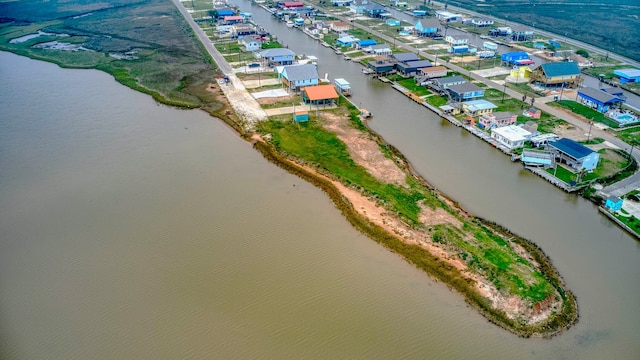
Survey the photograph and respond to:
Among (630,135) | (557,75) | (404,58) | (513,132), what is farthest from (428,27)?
(630,135)

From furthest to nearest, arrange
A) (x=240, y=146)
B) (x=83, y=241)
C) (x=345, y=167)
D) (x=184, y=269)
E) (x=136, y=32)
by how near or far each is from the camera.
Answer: (x=136, y=32), (x=240, y=146), (x=345, y=167), (x=83, y=241), (x=184, y=269)

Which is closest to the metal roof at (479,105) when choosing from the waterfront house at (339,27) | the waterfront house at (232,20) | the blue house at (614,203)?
the blue house at (614,203)

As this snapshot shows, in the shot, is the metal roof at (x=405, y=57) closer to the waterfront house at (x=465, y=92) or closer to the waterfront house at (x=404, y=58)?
the waterfront house at (x=404, y=58)

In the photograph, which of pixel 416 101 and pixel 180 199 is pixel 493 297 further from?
pixel 416 101

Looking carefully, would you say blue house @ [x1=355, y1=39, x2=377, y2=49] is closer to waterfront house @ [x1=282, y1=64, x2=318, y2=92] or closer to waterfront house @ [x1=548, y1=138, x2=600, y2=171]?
waterfront house @ [x1=282, y1=64, x2=318, y2=92]

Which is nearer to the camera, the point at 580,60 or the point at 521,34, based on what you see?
the point at 580,60

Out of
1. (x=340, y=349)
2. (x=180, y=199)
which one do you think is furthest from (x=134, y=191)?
(x=340, y=349)

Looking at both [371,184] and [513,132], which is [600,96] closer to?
[513,132]
